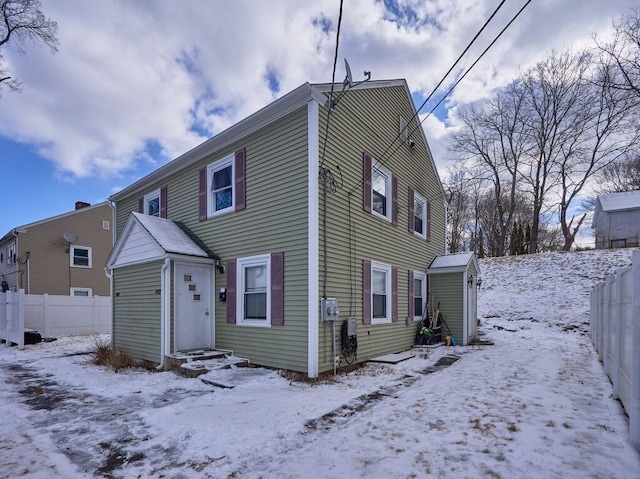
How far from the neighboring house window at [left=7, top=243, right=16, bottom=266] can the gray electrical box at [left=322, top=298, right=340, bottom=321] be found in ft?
65.3

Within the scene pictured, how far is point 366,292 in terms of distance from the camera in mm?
8570

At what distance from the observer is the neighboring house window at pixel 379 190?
889 cm

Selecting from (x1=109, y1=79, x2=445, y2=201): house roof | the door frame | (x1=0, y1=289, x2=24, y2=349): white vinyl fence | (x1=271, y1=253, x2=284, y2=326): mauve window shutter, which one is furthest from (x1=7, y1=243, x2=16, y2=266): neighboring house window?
(x1=271, y1=253, x2=284, y2=326): mauve window shutter

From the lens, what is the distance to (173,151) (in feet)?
53.4

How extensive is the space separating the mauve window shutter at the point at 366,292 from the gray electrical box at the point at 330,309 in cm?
134

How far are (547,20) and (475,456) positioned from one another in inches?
265

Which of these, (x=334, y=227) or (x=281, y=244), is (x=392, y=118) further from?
(x=281, y=244)

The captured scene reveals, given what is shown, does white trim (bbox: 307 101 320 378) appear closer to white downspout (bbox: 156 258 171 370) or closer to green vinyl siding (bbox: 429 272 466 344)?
white downspout (bbox: 156 258 171 370)

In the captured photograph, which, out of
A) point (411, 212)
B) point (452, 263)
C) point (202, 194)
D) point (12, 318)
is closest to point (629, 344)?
point (411, 212)

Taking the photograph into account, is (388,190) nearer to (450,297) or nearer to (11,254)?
(450,297)

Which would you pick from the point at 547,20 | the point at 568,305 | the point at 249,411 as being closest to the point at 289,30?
the point at 547,20

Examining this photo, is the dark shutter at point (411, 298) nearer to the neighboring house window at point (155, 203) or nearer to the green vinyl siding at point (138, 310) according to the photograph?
the green vinyl siding at point (138, 310)

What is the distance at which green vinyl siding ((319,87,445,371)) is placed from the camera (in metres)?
7.62

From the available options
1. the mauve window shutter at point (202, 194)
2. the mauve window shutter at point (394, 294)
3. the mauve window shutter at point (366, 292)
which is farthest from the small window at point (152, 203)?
the mauve window shutter at point (394, 294)
